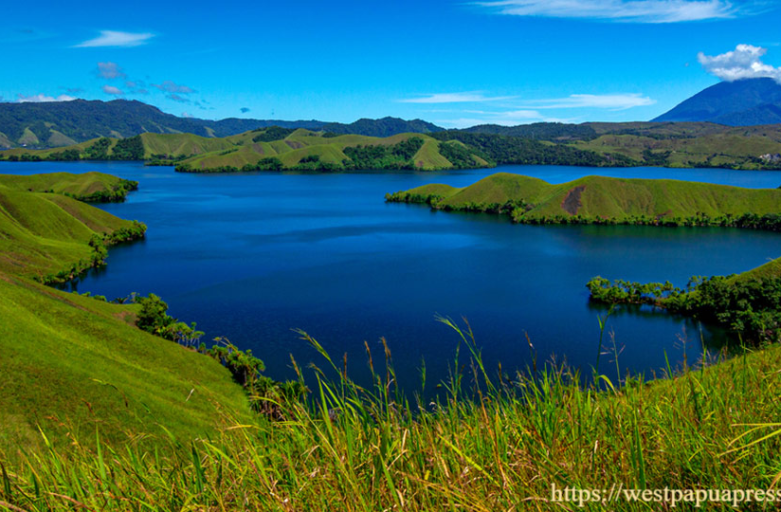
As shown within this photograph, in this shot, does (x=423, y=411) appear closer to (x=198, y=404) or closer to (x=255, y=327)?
(x=198, y=404)

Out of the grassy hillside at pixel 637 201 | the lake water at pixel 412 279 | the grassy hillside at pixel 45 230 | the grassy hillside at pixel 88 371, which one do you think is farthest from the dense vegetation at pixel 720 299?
the grassy hillside at pixel 45 230

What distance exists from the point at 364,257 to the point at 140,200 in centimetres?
11689

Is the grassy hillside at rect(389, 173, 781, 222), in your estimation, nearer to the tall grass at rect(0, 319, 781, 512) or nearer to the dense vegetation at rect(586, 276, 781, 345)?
the dense vegetation at rect(586, 276, 781, 345)

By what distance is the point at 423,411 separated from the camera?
5.23 m

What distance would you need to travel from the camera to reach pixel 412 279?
8400 cm

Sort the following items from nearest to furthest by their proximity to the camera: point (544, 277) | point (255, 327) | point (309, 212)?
point (255, 327), point (544, 277), point (309, 212)

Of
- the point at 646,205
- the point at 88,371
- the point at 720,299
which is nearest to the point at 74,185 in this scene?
the point at 88,371

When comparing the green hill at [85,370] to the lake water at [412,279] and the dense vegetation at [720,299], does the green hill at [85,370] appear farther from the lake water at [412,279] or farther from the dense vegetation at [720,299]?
the dense vegetation at [720,299]

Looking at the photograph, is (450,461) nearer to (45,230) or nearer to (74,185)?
(45,230)

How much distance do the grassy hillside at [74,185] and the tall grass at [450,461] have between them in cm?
19530

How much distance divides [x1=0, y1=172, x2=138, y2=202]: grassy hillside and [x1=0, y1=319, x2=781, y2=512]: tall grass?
19530cm

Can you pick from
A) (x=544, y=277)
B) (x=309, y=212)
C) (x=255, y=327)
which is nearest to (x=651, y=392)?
(x=255, y=327)

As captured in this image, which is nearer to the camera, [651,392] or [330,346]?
[651,392]

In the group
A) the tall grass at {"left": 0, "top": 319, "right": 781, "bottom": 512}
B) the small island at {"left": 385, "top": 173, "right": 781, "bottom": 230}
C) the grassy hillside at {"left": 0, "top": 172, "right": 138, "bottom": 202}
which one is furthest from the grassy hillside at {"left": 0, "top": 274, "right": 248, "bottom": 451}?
the grassy hillside at {"left": 0, "top": 172, "right": 138, "bottom": 202}
